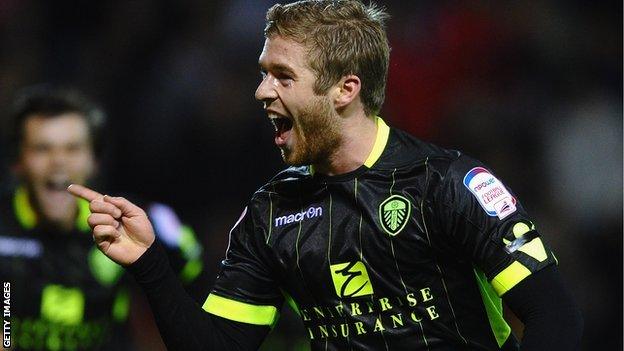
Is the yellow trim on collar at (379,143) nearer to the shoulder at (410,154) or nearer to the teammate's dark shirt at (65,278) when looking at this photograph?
the shoulder at (410,154)

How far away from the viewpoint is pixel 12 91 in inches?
277

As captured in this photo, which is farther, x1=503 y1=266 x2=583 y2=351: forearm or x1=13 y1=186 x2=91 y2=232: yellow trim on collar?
x1=13 y1=186 x2=91 y2=232: yellow trim on collar

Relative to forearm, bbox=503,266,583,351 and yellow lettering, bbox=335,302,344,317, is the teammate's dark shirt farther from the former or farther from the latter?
forearm, bbox=503,266,583,351

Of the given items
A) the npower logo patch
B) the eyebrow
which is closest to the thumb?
the eyebrow

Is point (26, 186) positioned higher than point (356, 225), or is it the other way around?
point (356, 225)

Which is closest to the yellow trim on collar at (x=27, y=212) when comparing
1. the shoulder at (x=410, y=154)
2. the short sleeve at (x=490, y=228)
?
the shoulder at (x=410, y=154)

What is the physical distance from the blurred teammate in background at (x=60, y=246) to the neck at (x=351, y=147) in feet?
6.86

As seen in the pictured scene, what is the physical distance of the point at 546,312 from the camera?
2797 millimetres

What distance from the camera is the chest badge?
3045 millimetres

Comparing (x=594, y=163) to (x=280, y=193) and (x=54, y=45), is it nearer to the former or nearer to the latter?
(x=54, y=45)

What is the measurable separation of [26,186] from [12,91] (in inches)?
73.2

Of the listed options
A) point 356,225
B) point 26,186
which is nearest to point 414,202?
point 356,225

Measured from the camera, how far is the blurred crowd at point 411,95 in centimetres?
676

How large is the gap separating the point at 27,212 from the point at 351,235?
8.77ft
